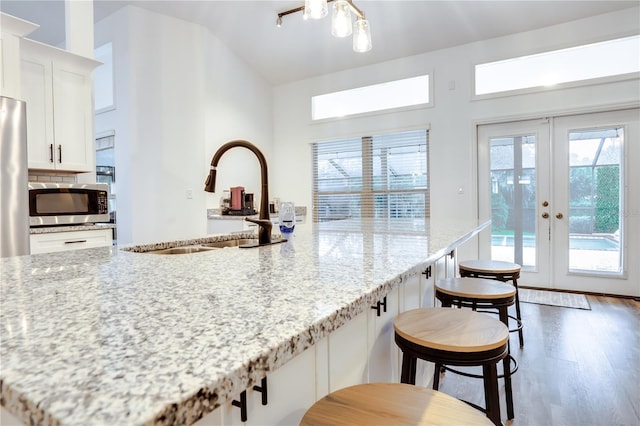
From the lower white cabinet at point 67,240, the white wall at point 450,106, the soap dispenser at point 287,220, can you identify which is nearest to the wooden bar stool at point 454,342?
the soap dispenser at point 287,220

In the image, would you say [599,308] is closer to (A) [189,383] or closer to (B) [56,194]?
(A) [189,383]

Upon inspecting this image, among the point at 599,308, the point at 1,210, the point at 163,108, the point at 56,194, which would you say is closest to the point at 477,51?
the point at 599,308

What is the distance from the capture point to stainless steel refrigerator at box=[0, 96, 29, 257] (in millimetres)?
2455

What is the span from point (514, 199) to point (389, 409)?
410cm

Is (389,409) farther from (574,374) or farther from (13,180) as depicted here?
(13,180)

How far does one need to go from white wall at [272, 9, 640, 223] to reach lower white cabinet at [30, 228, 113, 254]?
300cm

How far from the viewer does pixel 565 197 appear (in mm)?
3975

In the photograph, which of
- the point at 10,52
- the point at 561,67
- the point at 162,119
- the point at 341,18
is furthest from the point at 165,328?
the point at 561,67

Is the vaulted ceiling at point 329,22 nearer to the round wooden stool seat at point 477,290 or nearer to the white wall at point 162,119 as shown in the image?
the white wall at point 162,119

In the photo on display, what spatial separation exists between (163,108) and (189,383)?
447 centimetres

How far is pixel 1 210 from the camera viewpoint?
2443 millimetres

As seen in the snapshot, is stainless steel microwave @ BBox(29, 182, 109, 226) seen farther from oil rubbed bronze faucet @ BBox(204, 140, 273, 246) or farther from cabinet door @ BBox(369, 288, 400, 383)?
cabinet door @ BBox(369, 288, 400, 383)

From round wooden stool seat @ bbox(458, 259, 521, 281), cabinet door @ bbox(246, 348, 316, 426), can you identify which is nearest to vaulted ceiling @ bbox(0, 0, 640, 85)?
round wooden stool seat @ bbox(458, 259, 521, 281)

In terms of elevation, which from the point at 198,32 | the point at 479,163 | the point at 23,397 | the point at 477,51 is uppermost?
the point at 198,32
